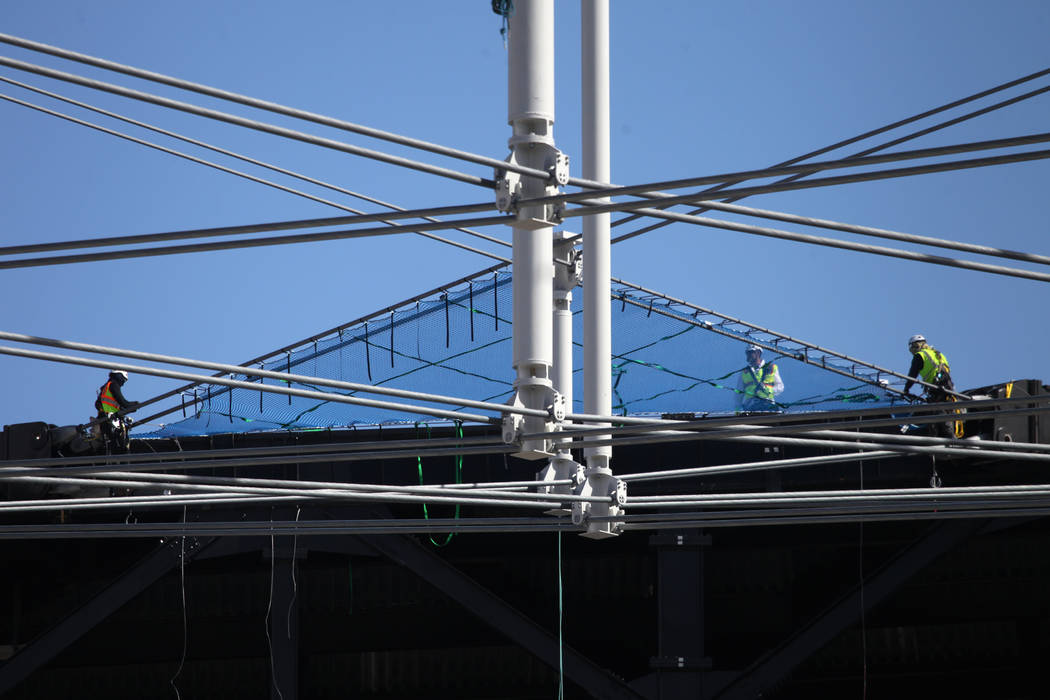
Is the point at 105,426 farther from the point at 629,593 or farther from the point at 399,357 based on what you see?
the point at 629,593

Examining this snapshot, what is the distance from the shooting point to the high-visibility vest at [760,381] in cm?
1925

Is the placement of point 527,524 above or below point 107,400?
below

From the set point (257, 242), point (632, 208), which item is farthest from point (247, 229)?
point (632, 208)

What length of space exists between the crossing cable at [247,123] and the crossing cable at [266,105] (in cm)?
8

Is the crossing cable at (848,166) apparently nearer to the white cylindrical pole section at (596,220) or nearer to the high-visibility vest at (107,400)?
the white cylindrical pole section at (596,220)

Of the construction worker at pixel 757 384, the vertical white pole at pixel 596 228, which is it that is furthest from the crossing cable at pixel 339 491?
the construction worker at pixel 757 384

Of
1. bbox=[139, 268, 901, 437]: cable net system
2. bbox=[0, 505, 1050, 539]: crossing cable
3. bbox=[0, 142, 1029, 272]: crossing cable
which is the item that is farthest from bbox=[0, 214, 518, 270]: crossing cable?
bbox=[139, 268, 901, 437]: cable net system

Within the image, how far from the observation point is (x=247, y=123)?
22.4 ft

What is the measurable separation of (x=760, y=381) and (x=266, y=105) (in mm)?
13404

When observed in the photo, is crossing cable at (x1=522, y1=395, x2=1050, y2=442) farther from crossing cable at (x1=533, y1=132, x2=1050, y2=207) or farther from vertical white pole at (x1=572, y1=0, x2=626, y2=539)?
crossing cable at (x1=533, y1=132, x2=1050, y2=207)

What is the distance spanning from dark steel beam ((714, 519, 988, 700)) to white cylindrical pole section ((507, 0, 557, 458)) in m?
10.3

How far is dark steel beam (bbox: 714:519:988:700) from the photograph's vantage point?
17.7m

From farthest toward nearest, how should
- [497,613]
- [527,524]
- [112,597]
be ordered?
1. [112,597]
2. [497,613]
3. [527,524]

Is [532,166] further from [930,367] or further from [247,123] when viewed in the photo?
[930,367]
